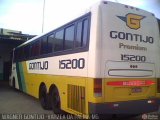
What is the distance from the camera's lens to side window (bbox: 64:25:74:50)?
9102 millimetres

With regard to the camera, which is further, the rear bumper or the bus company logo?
the bus company logo

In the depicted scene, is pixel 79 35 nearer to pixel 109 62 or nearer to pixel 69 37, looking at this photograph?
pixel 69 37

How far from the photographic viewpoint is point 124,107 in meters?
7.96

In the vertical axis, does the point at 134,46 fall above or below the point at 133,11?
below

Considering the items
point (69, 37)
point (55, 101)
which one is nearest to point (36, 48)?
point (55, 101)

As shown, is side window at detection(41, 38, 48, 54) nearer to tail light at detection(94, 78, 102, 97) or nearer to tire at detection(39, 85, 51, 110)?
tire at detection(39, 85, 51, 110)

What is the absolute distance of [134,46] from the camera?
8.41 metres

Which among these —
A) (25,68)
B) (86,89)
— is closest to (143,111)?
(86,89)

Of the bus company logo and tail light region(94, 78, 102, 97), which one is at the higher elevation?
the bus company logo

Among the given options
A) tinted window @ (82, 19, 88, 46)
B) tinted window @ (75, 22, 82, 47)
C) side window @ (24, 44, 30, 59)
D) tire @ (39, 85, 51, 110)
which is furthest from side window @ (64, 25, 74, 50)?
side window @ (24, 44, 30, 59)

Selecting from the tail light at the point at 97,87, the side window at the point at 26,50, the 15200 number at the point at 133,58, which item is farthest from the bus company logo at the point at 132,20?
the side window at the point at 26,50

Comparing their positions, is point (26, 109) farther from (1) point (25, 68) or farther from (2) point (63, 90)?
(1) point (25, 68)

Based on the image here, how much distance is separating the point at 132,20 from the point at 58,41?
2.88 m

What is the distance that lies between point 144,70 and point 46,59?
13.9 ft
